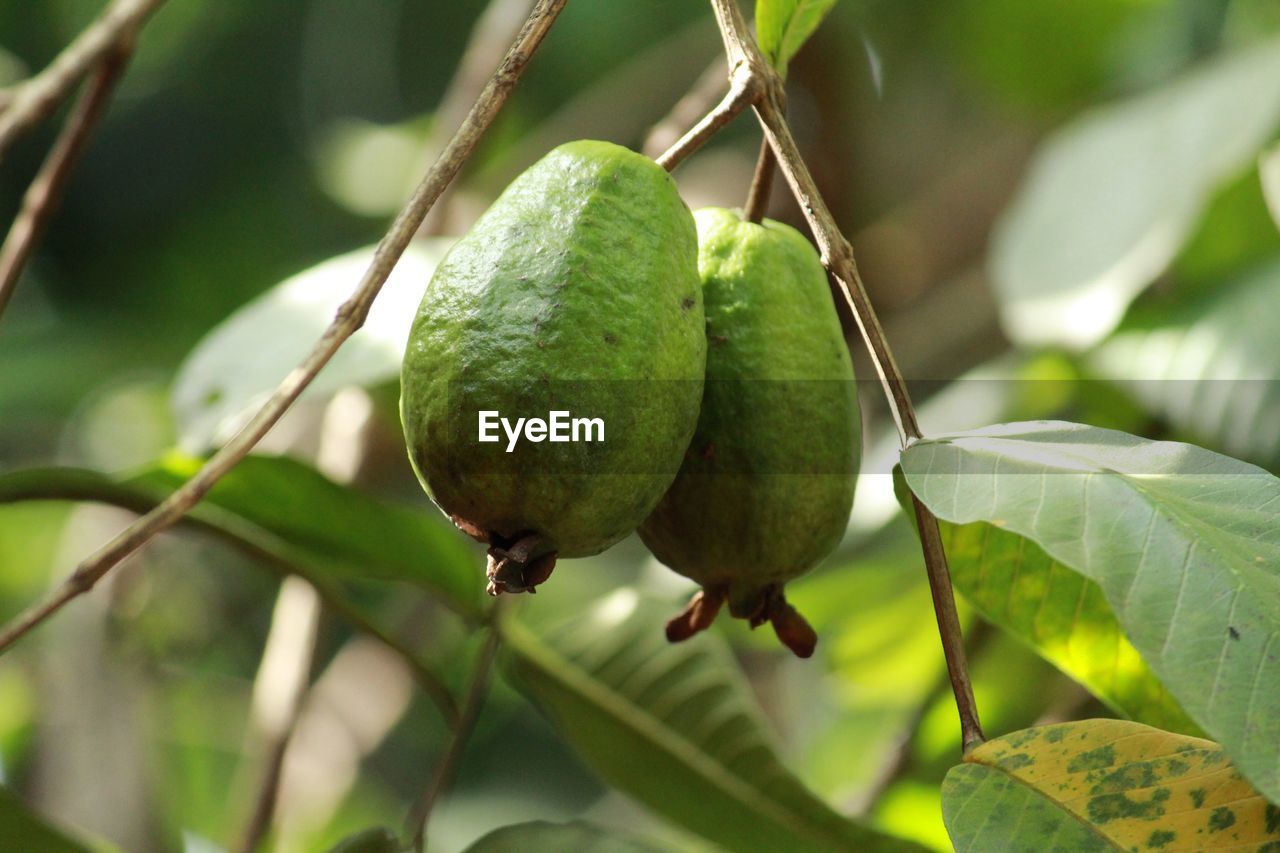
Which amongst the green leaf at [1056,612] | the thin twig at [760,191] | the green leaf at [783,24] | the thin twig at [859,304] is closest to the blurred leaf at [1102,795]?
the thin twig at [859,304]

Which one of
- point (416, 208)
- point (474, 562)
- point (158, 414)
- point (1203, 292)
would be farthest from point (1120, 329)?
point (158, 414)

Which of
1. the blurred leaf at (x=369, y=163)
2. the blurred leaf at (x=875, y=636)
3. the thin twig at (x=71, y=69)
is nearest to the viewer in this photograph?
the thin twig at (x=71, y=69)

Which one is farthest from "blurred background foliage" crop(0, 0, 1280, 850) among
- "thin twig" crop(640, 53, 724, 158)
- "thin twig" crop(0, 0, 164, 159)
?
"thin twig" crop(640, 53, 724, 158)

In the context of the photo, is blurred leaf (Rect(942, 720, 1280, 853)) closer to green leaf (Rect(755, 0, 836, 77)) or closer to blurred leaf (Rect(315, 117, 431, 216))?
green leaf (Rect(755, 0, 836, 77))

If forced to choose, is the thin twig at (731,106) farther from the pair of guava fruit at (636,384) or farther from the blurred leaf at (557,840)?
the blurred leaf at (557,840)

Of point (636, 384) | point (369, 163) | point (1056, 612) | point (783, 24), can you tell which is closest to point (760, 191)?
point (783, 24)

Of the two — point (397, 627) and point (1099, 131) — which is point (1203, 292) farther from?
point (397, 627)
